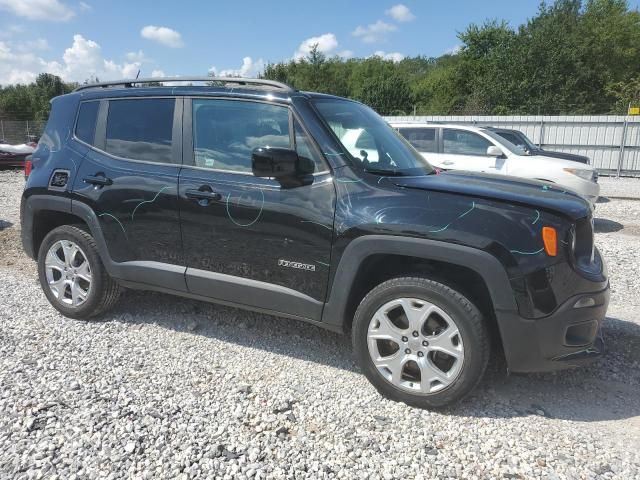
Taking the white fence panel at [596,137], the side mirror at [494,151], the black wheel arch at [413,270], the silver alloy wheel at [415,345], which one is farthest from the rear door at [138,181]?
the white fence panel at [596,137]

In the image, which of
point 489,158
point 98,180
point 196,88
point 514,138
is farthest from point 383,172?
point 514,138

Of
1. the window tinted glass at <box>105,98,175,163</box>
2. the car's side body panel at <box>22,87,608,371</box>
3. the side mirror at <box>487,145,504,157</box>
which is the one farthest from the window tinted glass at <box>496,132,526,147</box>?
the window tinted glass at <box>105,98,175,163</box>

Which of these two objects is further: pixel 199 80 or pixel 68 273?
pixel 68 273

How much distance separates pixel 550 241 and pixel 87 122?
3620 millimetres

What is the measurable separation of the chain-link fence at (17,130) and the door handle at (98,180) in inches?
1348

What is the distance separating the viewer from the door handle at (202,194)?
3434 mm

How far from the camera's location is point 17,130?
3388 centimetres

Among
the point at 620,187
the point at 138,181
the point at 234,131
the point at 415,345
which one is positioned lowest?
the point at 620,187

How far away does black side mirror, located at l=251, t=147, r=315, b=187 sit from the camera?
122 inches

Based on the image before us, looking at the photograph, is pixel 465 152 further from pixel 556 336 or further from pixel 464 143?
pixel 556 336

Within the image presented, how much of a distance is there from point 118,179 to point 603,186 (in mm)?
14671

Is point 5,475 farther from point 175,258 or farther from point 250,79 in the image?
point 250,79

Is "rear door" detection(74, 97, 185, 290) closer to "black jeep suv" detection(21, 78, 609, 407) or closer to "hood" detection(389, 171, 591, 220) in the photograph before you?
"black jeep suv" detection(21, 78, 609, 407)

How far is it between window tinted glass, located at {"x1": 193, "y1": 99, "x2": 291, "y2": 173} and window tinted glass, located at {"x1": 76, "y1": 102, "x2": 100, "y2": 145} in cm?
103
